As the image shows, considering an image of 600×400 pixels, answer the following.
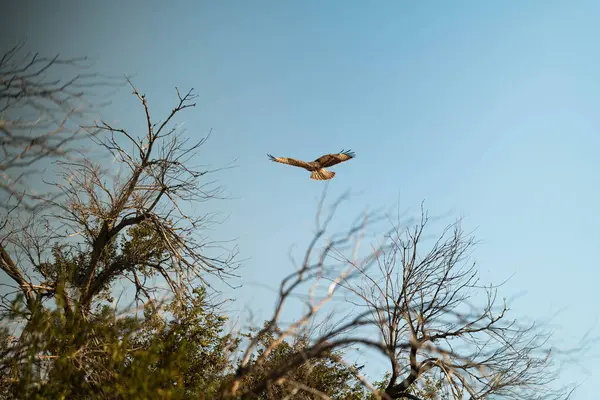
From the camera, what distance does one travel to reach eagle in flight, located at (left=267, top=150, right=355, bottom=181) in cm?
870

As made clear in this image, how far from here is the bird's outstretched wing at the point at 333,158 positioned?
8.65 meters

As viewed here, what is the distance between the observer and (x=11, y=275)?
7805 mm

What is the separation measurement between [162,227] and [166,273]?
1.16m

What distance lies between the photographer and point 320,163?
9.03 meters

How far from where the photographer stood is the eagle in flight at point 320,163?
28.5ft

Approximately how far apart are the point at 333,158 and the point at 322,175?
0.58 m

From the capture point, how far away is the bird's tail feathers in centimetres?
924

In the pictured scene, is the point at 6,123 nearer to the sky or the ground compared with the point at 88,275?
nearer to the ground

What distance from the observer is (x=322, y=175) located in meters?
9.29

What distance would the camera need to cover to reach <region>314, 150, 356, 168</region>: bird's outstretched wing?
28.4 feet

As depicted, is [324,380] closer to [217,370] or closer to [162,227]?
[217,370]

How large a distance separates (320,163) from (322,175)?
34 centimetres

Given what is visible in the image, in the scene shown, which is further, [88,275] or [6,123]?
[88,275]

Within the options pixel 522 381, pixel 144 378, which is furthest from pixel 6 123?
pixel 522 381
